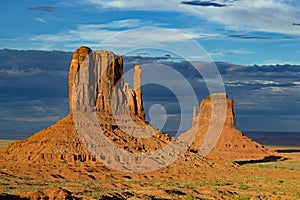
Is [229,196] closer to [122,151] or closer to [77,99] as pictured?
[122,151]

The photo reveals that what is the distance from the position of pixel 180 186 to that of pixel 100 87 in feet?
114

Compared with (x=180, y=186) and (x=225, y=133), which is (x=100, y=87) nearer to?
(x=180, y=186)

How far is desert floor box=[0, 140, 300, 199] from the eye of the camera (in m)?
56.1

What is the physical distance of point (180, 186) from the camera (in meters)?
67.6

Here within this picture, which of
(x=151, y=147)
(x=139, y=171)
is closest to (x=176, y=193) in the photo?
(x=139, y=171)

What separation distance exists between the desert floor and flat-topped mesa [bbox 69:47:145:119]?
21055mm

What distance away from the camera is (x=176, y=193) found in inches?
2264

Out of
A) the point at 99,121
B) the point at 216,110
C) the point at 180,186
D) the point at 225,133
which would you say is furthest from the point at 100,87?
the point at 216,110

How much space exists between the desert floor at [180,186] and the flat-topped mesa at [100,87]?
21.1m

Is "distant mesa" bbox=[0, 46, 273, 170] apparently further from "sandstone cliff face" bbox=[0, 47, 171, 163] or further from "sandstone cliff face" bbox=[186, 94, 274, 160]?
"sandstone cliff face" bbox=[186, 94, 274, 160]

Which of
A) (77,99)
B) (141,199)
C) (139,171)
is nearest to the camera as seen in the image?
(141,199)

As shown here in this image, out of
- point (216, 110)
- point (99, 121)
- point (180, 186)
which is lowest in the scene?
point (180, 186)

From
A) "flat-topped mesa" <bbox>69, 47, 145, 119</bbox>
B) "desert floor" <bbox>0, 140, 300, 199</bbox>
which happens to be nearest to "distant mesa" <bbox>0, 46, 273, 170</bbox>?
"flat-topped mesa" <bbox>69, 47, 145, 119</bbox>

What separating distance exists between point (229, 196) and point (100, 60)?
156 ft
